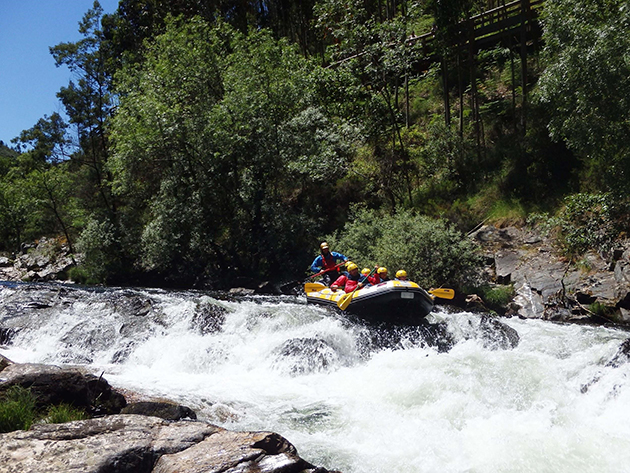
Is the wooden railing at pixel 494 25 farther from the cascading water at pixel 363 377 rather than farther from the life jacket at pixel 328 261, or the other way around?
the cascading water at pixel 363 377

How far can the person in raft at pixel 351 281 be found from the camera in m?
10.5

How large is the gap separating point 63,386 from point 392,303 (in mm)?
5840

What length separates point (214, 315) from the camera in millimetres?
10492

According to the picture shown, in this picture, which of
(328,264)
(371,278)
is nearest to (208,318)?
(371,278)

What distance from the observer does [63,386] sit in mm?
5570

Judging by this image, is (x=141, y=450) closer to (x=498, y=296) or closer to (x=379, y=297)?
(x=379, y=297)

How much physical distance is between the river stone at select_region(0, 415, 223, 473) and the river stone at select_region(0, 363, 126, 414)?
123 cm

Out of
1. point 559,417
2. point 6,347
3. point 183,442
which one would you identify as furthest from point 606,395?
point 6,347

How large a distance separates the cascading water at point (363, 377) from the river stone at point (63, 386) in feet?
3.68

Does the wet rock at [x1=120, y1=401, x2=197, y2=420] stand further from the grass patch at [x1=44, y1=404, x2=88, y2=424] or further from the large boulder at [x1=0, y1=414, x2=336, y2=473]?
the large boulder at [x1=0, y1=414, x2=336, y2=473]

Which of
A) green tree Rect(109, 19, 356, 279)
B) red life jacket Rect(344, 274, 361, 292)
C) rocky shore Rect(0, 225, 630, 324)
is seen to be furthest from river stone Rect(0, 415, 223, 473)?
green tree Rect(109, 19, 356, 279)

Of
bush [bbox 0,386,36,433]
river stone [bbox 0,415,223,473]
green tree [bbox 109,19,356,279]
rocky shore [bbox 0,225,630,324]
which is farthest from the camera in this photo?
green tree [bbox 109,19,356,279]

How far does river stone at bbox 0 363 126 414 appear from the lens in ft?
17.8

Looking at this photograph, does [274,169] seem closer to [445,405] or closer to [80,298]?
[80,298]
